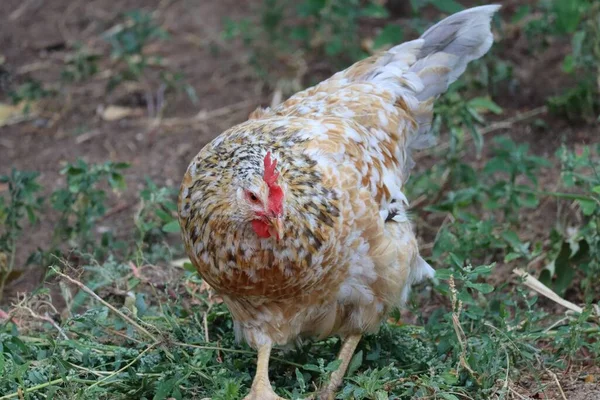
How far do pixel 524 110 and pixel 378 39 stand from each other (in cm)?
107

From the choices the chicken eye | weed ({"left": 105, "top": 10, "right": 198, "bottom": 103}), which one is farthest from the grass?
weed ({"left": 105, "top": 10, "right": 198, "bottom": 103})

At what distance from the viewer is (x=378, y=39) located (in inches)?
221

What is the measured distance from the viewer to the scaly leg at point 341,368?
3.21 meters

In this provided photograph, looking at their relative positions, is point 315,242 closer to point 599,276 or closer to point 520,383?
point 520,383

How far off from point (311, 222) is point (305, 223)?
25 mm

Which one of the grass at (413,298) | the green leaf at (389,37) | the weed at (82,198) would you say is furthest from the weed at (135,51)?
the weed at (82,198)

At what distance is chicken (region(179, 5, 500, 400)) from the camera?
2.96 metres

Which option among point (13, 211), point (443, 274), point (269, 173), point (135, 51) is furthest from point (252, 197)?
point (135, 51)

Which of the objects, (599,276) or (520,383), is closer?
(520,383)

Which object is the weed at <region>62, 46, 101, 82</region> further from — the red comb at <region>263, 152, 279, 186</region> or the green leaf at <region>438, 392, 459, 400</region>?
the green leaf at <region>438, 392, 459, 400</region>

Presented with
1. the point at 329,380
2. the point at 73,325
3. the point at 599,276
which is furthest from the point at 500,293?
the point at 73,325

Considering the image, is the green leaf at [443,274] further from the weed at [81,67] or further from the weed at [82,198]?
the weed at [81,67]

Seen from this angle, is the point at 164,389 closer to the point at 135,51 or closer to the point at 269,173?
the point at 269,173

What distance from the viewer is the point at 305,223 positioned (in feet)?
→ 9.75
